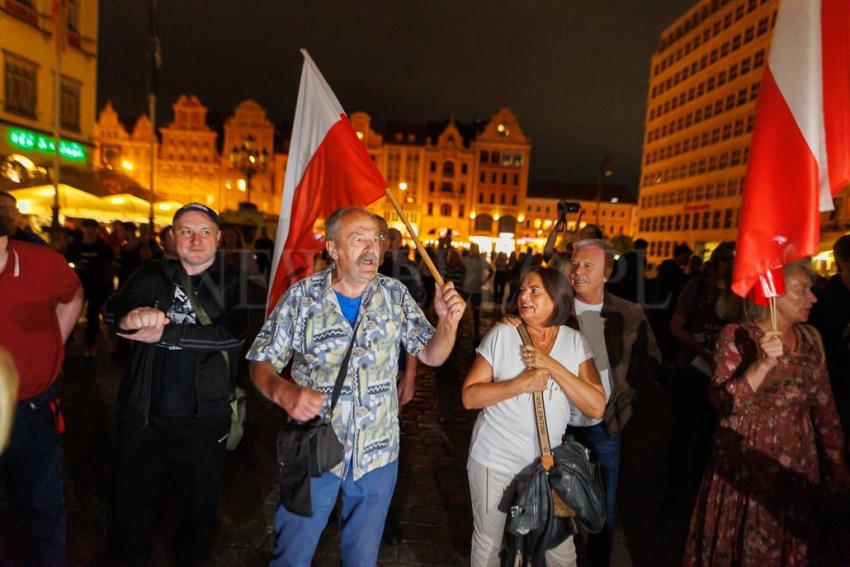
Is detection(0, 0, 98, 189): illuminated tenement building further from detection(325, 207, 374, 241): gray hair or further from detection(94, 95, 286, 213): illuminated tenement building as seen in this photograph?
detection(94, 95, 286, 213): illuminated tenement building

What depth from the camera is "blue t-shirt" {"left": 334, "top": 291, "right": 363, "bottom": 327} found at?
2.39 meters

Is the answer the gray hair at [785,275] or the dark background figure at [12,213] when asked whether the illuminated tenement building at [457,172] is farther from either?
the gray hair at [785,275]

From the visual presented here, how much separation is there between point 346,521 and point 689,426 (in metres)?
3.20

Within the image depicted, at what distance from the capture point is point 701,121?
6000 centimetres

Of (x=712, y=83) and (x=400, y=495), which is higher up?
(x=712, y=83)

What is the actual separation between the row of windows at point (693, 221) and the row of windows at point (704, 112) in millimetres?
11225

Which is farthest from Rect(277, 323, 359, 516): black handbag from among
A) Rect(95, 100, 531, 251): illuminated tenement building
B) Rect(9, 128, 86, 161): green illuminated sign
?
Rect(95, 100, 531, 251): illuminated tenement building

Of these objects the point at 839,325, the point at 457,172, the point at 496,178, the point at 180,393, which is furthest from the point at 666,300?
the point at 496,178

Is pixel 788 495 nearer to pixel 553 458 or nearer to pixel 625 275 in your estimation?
pixel 553 458

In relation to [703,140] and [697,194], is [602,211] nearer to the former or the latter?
[697,194]

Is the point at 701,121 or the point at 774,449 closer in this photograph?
the point at 774,449

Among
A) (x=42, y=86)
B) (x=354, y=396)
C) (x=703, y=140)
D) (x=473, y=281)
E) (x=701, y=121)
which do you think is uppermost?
(x=701, y=121)

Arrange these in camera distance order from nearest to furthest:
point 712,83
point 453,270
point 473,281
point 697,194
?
Result: point 453,270
point 473,281
point 712,83
point 697,194

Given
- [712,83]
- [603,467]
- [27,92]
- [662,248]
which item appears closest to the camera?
[603,467]
